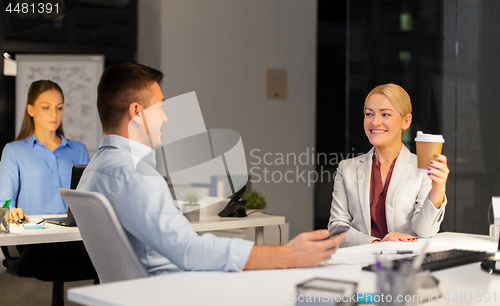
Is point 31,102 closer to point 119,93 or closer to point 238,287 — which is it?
point 119,93

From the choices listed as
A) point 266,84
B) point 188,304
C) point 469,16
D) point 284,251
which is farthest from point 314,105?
point 188,304

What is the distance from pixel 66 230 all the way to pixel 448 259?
5.92 feet

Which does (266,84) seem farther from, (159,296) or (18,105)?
(159,296)

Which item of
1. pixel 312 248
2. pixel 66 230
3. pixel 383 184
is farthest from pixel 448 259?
pixel 66 230

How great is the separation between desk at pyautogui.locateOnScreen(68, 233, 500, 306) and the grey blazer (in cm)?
70

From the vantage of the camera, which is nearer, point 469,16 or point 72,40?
point 469,16

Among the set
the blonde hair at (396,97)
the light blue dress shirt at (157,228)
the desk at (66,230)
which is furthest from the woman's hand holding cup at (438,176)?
the desk at (66,230)

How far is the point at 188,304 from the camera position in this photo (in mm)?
1003

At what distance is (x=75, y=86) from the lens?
15.4 ft

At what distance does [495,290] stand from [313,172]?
177 inches

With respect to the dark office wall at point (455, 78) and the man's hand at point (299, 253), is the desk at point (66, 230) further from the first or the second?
the dark office wall at point (455, 78)

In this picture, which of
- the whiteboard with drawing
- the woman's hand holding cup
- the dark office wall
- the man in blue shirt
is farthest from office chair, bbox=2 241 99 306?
the dark office wall

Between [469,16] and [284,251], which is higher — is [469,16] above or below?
above

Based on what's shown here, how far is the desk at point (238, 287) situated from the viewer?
3.38 feet
